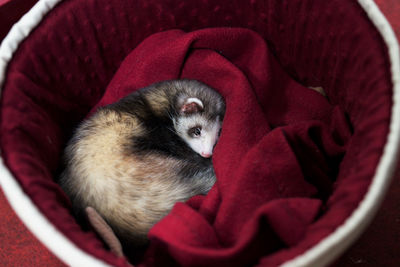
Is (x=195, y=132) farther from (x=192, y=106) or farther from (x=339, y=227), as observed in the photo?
(x=339, y=227)

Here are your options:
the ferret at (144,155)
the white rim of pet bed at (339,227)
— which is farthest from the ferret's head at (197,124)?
the white rim of pet bed at (339,227)

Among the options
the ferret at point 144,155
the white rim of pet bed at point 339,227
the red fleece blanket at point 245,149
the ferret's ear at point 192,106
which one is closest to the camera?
the white rim of pet bed at point 339,227

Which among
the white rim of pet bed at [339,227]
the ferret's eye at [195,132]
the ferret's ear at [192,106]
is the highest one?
the white rim of pet bed at [339,227]

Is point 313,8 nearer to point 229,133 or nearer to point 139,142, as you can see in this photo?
point 229,133

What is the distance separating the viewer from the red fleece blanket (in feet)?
2.64

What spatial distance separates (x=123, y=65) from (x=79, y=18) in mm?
237

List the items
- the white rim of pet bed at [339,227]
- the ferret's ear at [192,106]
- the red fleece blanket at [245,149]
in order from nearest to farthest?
the white rim of pet bed at [339,227], the red fleece blanket at [245,149], the ferret's ear at [192,106]

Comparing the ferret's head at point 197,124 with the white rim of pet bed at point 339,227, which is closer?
the white rim of pet bed at point 339,227

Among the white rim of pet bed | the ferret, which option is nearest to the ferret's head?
the ferret

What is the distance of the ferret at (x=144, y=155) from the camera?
3.12 feet

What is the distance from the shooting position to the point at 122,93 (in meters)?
1.35

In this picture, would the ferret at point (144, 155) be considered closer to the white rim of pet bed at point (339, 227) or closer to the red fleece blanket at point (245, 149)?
the red fleece blanket at point (245, 149)

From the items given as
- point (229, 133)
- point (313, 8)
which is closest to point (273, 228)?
point (229, 133)

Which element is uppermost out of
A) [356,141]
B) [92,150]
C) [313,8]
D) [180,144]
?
[313,8]
